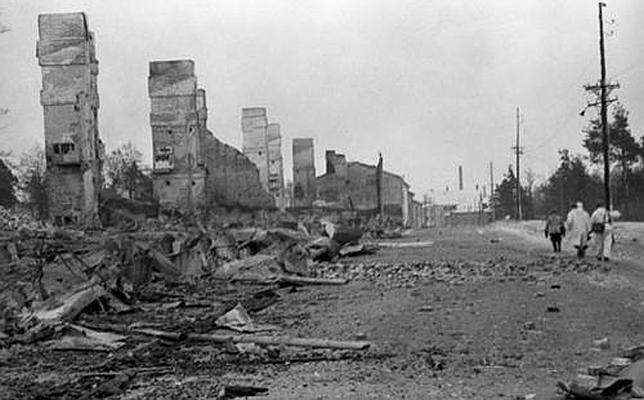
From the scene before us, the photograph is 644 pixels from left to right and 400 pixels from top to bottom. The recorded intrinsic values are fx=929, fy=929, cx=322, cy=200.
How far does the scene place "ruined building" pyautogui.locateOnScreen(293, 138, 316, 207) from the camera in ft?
177

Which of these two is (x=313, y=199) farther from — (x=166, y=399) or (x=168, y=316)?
(x=166, y=399)

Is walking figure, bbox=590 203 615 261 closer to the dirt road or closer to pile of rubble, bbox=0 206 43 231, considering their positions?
the dirt road

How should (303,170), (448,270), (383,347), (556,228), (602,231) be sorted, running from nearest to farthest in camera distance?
(383,347), (448,270), (602,231), (556,228), (303,170)

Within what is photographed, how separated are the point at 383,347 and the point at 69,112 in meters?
17.4

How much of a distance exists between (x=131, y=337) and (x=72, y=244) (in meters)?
5.48

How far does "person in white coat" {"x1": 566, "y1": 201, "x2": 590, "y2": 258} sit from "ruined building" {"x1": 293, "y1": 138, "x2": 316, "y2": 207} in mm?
30166

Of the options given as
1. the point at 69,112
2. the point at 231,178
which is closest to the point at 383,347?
the point at 69,112

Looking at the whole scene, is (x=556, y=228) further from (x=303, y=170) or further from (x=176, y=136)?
(x=303, y=170)

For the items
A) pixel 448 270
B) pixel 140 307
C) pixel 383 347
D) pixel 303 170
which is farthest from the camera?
pixel 303 170

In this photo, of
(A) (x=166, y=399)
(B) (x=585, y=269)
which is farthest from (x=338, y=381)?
(B) (x=585, y=269)

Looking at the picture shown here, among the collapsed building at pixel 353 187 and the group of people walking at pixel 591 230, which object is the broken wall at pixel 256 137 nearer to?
the collapsed building at pixel 353 187

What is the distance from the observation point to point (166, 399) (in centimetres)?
757

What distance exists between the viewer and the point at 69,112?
2508 centimetres

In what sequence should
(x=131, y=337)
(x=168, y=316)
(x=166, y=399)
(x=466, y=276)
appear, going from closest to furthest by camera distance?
(x=166, y=399) → (x=131, y=337) → (x=168, y=316) → (x=466, y=276)
